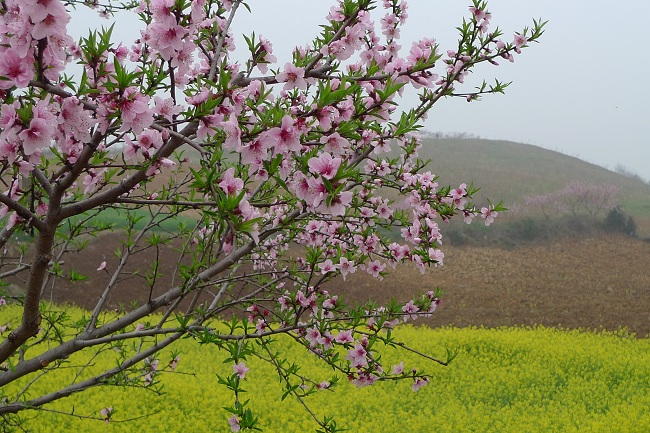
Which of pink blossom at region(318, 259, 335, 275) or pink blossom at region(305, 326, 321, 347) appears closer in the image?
pink blossom at region(305, 326, 321, 347)

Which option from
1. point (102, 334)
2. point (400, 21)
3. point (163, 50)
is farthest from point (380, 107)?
point (102, 334)

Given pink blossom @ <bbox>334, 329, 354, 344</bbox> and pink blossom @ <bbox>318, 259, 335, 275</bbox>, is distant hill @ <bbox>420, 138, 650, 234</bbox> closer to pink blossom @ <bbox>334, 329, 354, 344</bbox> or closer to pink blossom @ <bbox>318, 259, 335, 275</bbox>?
pink blossom @ <bbox>318, 259, 335, 275</bbox>

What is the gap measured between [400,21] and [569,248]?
2232cm

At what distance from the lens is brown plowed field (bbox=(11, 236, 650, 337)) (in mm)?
14508

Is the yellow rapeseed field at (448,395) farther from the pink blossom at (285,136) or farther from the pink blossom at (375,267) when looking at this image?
the pink blossom at (285,136)

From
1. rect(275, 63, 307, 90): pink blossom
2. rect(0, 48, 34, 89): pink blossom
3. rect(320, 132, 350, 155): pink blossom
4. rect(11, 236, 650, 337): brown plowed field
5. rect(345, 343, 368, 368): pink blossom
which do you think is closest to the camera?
rect(0, 48, 34, 89): pink blossom

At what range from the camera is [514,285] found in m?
17.9

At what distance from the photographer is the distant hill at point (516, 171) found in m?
36.1

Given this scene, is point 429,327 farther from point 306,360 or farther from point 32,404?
point 32,404

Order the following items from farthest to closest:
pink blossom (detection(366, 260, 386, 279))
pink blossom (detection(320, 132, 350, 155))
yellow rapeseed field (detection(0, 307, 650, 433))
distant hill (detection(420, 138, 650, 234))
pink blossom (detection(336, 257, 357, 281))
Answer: distant hill (detection(420, 138, 650, 234)) → yellow rapeseed field (detection(0, 307, 650, 433)) → pink blossom (detection(366, 260, 386, 279)) → pink blossom (detection(336, 257, 357, 281)) → pink blossom (detection(320, 132, 350, 155))

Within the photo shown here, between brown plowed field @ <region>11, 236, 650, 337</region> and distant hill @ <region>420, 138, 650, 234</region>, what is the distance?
→ 970cm

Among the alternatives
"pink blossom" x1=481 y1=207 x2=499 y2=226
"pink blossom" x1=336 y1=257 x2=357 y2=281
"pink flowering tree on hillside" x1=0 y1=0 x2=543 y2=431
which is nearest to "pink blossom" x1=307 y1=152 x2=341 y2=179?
"pink flowering tree on hillside" x1=0 y1=0 x2=543 y2=431

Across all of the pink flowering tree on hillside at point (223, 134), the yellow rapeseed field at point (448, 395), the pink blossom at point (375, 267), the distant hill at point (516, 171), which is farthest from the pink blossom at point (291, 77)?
the distant hill at point (516, 171)

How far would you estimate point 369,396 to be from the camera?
8312mm
